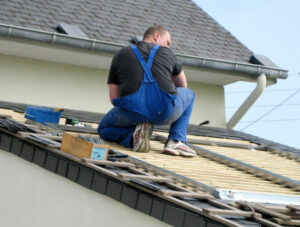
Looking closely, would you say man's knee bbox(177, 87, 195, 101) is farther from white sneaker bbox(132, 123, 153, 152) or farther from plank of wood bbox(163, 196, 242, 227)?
plank of wood bbox(163, 196, 242, 227)

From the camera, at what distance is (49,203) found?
5.52 metres

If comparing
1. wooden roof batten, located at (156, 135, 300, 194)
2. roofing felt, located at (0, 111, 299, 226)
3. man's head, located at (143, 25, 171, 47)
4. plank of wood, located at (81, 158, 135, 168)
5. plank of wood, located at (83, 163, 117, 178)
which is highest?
man's head, located at (143, 25, 171, 47)

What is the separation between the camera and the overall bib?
6293 millimetres

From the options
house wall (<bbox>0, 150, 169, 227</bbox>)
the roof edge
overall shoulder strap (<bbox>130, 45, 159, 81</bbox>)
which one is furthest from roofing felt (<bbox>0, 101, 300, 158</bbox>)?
house wall (<bbox>0, 150, 169, 227</bbox>)

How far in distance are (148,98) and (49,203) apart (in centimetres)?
150

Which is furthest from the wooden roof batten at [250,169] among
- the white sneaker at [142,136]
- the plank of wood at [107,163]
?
the plank of wood at [107,163]

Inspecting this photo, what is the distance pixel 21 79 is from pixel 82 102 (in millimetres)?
1075

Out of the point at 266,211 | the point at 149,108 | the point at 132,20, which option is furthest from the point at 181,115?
the point at 132,20

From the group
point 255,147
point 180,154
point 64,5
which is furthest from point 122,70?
point 64,5

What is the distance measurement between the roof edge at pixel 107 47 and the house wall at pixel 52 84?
1.01 meters

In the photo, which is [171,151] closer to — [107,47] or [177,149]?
[177,149]

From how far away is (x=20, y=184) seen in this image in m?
5.90

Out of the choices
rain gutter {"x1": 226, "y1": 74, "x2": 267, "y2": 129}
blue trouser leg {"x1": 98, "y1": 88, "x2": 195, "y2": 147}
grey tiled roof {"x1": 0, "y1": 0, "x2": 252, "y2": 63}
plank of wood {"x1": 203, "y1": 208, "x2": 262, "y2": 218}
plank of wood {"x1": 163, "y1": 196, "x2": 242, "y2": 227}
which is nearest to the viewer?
plank of wood {"x1": 163, "y1": 196, "x2": 242, "y2": 227}

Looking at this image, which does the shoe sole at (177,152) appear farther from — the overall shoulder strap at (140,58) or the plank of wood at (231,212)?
the plank of wood at (231,212)
